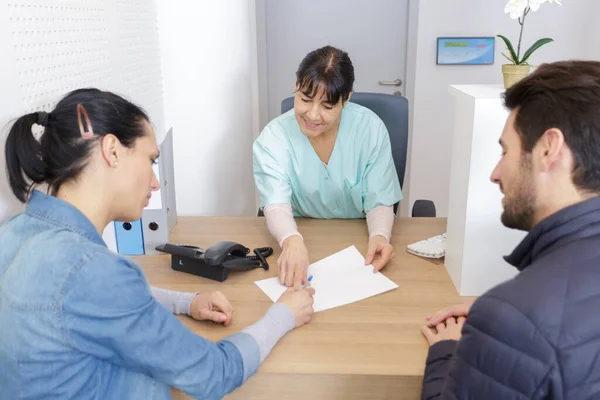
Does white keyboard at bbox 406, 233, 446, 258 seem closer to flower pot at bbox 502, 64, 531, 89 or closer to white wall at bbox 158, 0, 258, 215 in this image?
flower pot at bbox 502, 64, 531, 89

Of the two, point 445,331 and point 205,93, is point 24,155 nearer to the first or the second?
point 445,331

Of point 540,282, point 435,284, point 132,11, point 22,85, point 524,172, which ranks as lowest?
point 435,284

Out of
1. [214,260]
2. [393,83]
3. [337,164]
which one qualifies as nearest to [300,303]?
[214,260]

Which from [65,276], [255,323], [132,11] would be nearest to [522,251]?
[255,323]

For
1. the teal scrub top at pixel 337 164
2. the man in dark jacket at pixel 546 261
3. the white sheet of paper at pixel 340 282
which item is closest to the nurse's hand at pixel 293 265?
the white sheet of paper at pixel 340 282

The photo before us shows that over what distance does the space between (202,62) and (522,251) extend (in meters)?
1.55

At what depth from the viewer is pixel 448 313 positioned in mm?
1126

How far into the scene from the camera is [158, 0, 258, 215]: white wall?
6.67ft

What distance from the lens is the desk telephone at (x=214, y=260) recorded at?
1.33 metres

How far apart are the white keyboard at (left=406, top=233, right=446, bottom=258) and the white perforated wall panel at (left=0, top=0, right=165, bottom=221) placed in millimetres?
988

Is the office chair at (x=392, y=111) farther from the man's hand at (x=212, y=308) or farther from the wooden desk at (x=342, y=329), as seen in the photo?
the man's hand at (x=212, y=308)

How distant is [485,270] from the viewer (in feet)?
4.21

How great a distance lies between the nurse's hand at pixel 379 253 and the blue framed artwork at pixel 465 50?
1934mm

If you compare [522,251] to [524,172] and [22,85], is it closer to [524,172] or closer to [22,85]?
[524,172]
